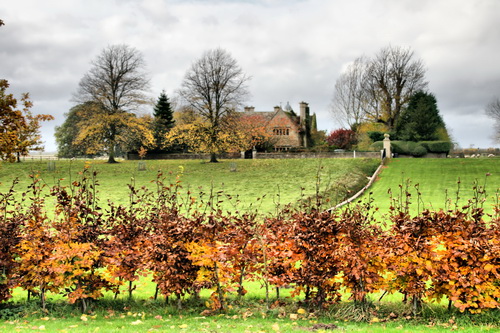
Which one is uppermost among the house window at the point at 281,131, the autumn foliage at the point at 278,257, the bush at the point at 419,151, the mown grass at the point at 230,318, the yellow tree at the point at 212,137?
the house window at the point at 281,131

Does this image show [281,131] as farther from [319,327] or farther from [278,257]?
[319,327]

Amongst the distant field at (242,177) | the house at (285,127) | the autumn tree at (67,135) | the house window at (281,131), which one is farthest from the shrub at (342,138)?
the autumn tree at (67,135)

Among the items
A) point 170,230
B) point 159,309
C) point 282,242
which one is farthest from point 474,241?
point 159,309

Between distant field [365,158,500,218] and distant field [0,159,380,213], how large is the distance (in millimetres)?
2023

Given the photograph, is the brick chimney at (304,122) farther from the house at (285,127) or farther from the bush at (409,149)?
the bush at (409,149)

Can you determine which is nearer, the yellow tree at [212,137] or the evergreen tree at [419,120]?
the yellow tree at [212,137]

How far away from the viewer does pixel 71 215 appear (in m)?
7.71

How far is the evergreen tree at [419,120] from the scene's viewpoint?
54.9 m

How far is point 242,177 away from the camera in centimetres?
3625

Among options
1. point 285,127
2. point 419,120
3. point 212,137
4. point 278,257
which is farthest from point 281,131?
point 278,257

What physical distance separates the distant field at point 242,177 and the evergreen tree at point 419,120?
50.5 ft

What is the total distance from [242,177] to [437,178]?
15.7m

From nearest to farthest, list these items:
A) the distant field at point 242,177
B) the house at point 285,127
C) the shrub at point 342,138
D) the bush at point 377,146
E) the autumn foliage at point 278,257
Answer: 1. the autumn foliage at point 278,257
2. the distant field at point 242,177
3. the bush at point 377,146
4. the shrub at point 342,138
5. the house at point 285,127

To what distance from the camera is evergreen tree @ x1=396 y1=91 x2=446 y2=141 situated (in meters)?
54.9
